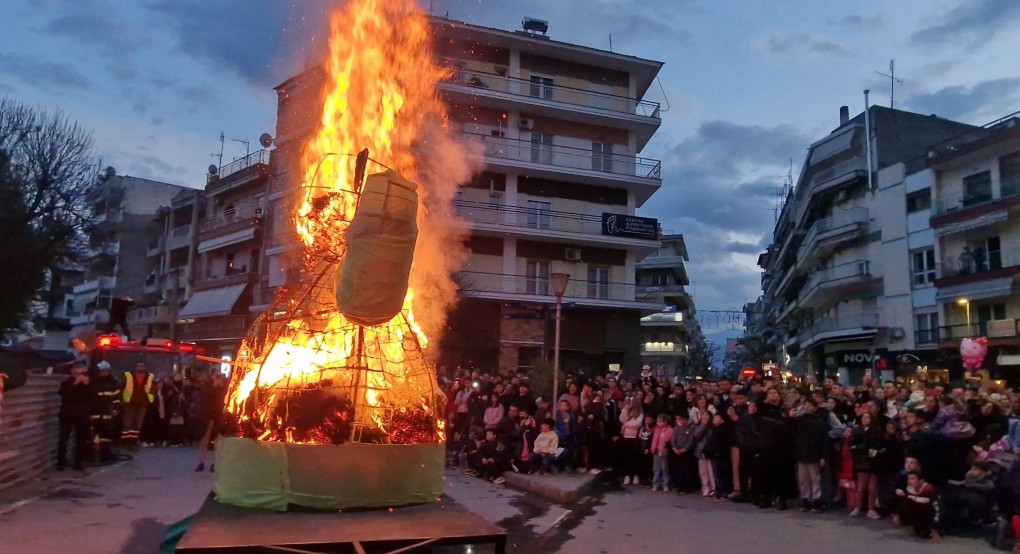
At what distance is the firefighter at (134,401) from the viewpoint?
15.3 m

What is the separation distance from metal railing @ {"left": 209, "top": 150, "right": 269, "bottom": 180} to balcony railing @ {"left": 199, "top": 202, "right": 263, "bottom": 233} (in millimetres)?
2129

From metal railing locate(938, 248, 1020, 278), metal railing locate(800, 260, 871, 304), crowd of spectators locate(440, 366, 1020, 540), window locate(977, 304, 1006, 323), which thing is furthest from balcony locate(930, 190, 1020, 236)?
crowd of spectators locate(440, 366, 1020, 540)

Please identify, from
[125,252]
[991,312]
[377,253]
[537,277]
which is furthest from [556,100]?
[125,252]

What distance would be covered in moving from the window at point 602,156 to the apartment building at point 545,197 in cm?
6

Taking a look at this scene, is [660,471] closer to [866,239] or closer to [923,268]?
[923,268]

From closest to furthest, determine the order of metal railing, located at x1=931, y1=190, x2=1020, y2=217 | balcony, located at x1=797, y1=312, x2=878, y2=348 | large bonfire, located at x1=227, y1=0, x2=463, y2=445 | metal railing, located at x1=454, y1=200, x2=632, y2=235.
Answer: large bonfire, located at x1=227, y1=0, x2=463, y2=445 → metal railing, located at x1=931, y1=190, x2=1020, y2=217 → metal railing, located at x1=454, y1=200, x2=632, y2=235 → balcony, located at x1=797, y1=312, x2=878, y2=348

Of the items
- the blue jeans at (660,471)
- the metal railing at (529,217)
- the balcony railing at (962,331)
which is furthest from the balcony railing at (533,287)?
the blue jeans at (660,471)

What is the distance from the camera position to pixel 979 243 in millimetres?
31797

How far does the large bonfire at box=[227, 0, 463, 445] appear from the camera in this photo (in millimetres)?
7152

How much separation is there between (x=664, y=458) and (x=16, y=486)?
32.6ft

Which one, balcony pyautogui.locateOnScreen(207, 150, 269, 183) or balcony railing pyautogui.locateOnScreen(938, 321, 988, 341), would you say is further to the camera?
balcony pyautogui.locateOnScreen(207, 150, 269, 183)

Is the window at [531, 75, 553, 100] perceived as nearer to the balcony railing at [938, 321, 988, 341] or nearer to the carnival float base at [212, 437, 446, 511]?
the balcony railing at [938, 321, 988, 341]

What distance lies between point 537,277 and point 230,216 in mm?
19360

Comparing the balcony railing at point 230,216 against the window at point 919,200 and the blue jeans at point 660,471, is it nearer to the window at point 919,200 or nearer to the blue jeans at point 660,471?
the blue jeans at point 660,471
